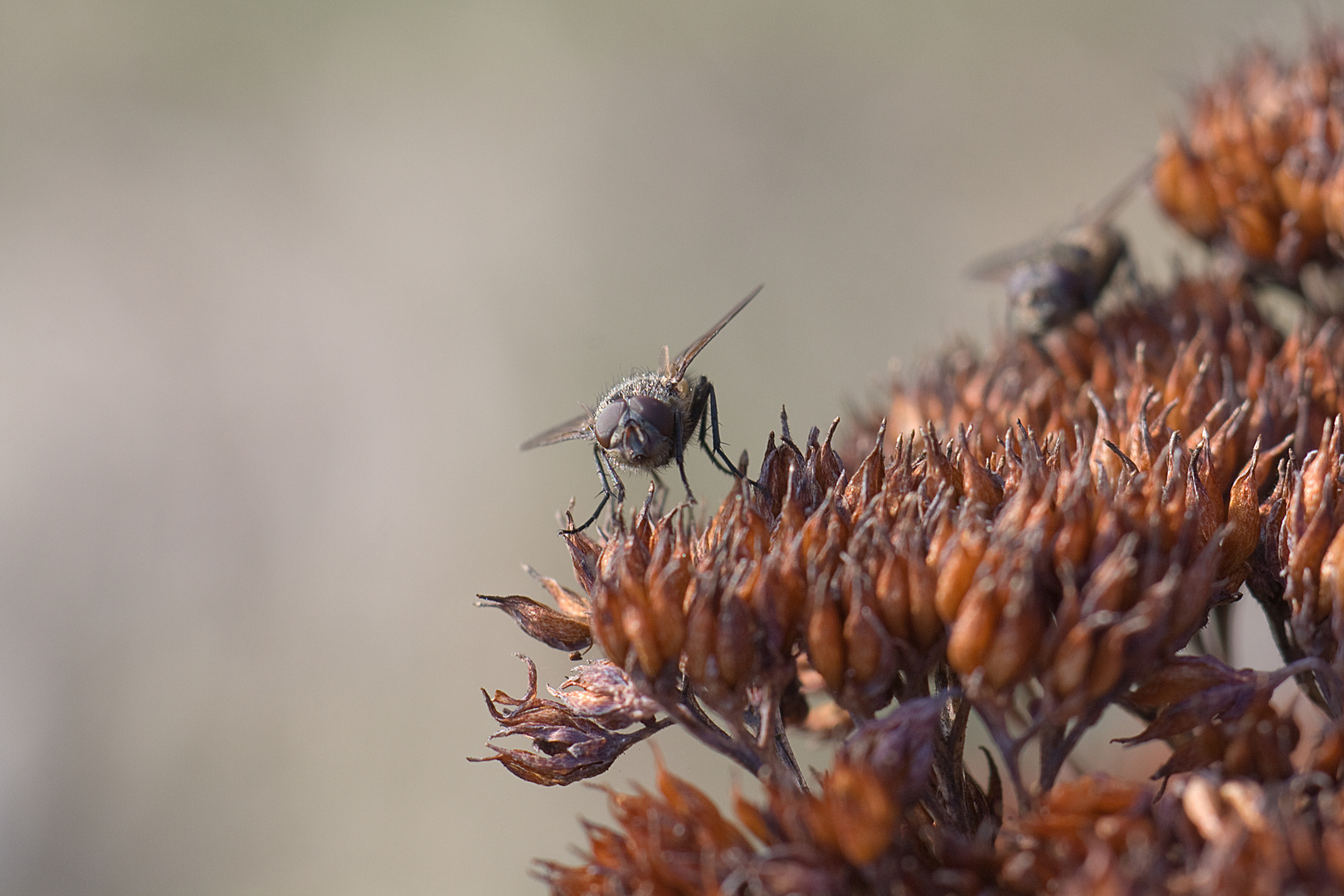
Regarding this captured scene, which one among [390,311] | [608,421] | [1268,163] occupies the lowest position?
[608,421]

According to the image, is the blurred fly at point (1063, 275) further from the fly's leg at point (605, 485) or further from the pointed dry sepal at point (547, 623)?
the pointed dry sepal at point (547, 623)

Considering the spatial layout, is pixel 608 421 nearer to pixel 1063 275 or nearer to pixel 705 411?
pixel 705 411

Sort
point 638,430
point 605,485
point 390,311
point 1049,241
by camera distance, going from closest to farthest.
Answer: point 638,430 → point 605,485 → point 1049,241 → point 390,311

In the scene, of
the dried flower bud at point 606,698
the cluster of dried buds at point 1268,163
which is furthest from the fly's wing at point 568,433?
the cluster of dried buds at point 1268,163

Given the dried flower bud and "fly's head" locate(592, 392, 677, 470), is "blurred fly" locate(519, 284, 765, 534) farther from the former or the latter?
the dried flower bud

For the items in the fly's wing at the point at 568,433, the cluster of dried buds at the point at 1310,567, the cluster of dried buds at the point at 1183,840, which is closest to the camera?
the cluster of dried buds at the point at 1183,840

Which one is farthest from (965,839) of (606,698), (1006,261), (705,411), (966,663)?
(1006,261)
